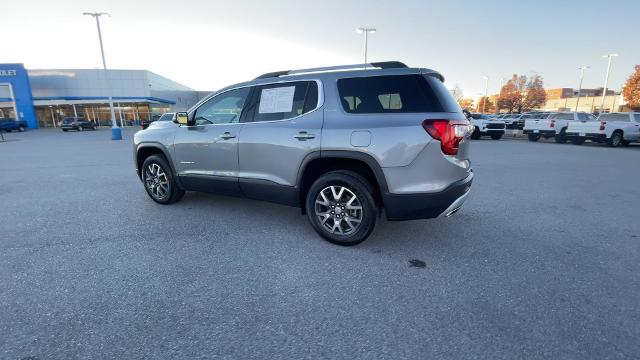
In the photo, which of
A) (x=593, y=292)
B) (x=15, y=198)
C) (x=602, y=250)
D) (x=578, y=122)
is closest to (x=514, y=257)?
(x=593, y=292)

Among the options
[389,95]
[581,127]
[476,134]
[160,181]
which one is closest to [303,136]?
[389,95]

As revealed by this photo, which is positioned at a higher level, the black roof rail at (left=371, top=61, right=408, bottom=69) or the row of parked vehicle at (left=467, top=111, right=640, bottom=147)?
the black roof rail at (left=371, top=61, right=408, bottom=69)

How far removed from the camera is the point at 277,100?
3.87 m

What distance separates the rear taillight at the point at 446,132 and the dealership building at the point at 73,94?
45.5 meters

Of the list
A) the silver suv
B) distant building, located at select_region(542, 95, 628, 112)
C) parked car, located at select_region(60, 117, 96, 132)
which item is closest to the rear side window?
the silver suv

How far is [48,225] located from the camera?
14.1 ft

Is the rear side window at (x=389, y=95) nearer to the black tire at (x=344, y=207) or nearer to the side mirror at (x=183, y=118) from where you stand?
the black tire at (x=344, y=207)

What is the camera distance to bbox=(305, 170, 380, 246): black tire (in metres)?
3.35

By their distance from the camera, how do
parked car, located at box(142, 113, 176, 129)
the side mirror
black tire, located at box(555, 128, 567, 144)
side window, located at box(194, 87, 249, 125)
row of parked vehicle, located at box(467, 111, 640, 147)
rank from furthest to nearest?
black tire, located at box(555, 128, 567, 144), row of parked vehicle, located at box(467, 111, 640, 147), parked car, located at box(142, 113, 176, 129), the side mirror, side window, located at box(194, 87, 249, 125)

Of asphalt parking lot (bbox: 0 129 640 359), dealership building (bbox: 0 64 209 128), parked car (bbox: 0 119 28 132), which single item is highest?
dealership building (bbox: 0 64 209 128)

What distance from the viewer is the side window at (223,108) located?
13.8ft

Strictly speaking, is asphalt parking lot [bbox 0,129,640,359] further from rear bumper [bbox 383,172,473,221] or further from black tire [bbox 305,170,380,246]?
rear bumper [bbox 383,172,473,221]

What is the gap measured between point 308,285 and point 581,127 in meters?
20.7

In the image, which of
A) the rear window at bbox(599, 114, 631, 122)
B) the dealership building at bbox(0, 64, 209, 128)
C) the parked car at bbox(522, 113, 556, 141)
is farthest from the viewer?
the dealership building at bbox(0, 64, 209, 128)
